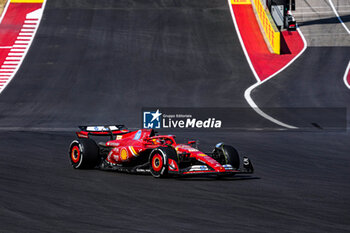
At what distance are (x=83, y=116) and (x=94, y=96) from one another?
4096 mm

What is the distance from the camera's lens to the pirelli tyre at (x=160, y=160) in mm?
13695

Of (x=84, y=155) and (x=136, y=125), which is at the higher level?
(x=84, y=155)

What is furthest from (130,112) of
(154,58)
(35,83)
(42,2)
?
(42,2)

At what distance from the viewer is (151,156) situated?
14.1 metres

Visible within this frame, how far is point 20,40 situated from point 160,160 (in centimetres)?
3132

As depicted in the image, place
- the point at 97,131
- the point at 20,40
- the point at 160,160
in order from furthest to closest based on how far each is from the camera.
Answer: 1. the point at 20,40
2. the point at 97,131
3. the point at 160,160

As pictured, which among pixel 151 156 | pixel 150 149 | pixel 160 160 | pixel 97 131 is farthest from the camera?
pixel 97 131

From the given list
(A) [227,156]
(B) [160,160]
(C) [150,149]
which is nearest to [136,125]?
(C) [150,149]

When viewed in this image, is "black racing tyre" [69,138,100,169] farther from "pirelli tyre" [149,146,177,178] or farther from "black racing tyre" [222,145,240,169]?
"black racing tyre" [222,145,240,169]

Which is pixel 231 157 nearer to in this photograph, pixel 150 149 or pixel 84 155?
pixel 150 149

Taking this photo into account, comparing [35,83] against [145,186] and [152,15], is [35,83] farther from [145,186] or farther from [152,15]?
[145,186]

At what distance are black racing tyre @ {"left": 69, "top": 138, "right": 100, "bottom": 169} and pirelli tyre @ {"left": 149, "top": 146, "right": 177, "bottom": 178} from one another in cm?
190

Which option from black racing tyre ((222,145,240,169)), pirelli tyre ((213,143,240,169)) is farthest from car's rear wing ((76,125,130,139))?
black racing tyre ((222,145,240,169))

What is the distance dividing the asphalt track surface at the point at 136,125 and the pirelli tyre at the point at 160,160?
272 mm
